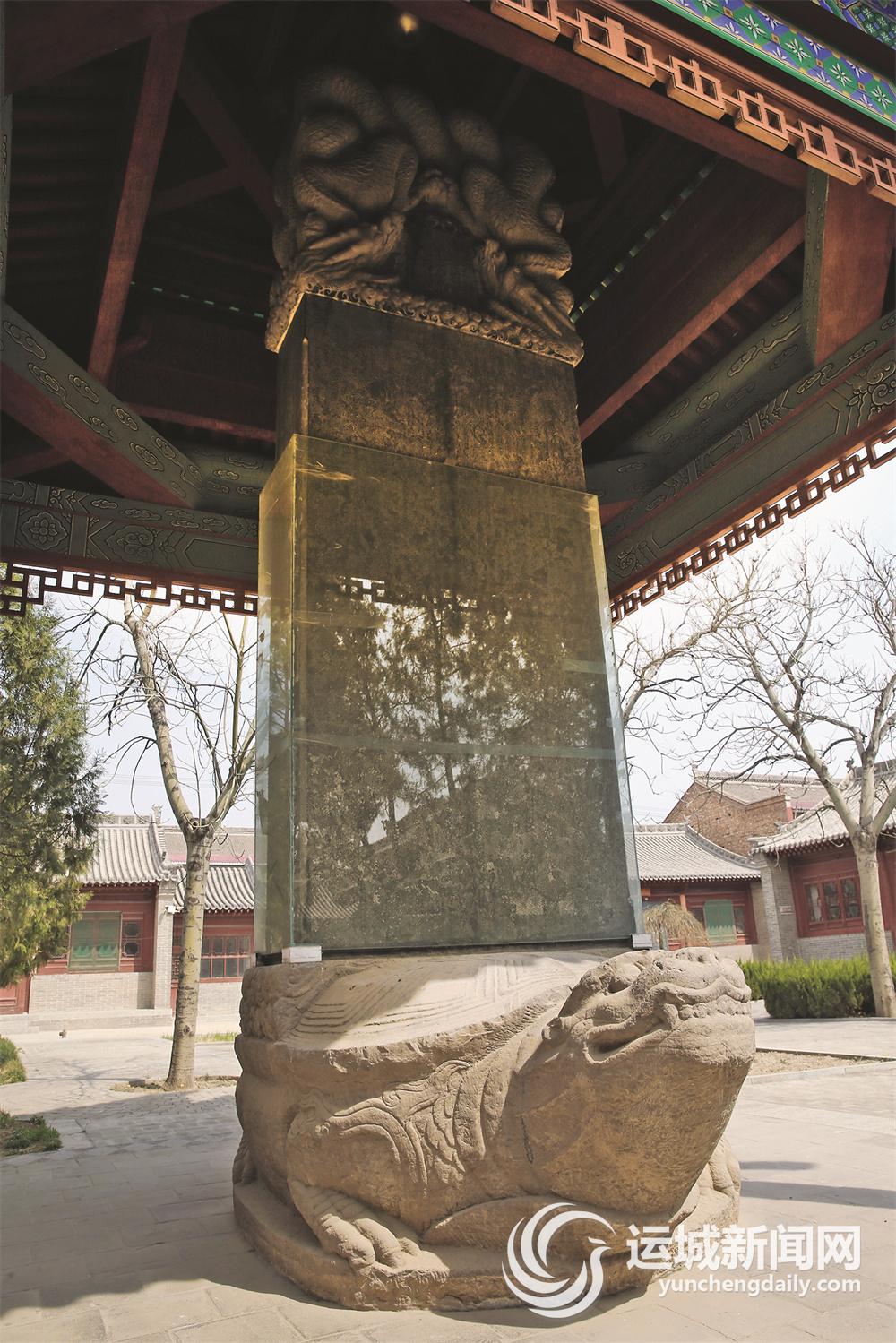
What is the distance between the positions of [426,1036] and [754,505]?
10.6 ft

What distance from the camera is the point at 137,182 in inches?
138

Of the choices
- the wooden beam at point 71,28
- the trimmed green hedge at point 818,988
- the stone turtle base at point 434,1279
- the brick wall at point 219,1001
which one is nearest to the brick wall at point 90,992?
the brick wall at point 219,1001

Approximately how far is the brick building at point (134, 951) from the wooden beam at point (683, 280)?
17721 millimetres

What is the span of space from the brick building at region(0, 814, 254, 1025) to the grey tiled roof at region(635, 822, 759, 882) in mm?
10676

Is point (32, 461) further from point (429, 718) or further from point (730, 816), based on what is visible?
point (730, 816)

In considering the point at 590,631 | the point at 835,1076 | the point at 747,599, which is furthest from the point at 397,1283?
the point at 747,599

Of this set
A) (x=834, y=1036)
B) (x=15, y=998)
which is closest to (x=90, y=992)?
(x=15, y=998)

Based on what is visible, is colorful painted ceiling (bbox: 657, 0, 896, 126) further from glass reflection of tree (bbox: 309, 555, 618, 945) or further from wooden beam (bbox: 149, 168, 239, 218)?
wooden beam (bbox: 149, 168, 239, 218)

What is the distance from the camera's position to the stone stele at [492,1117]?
2270 millimetres

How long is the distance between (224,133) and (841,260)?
8.94 ft

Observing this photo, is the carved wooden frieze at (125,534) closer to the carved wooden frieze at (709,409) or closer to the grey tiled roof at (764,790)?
the carved wooden frieze at (709,409)

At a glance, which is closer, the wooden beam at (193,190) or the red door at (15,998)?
the wooden beam at (193,190)

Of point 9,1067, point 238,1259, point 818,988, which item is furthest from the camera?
point 818,988

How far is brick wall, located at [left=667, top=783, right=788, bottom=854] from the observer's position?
91.5 ft
